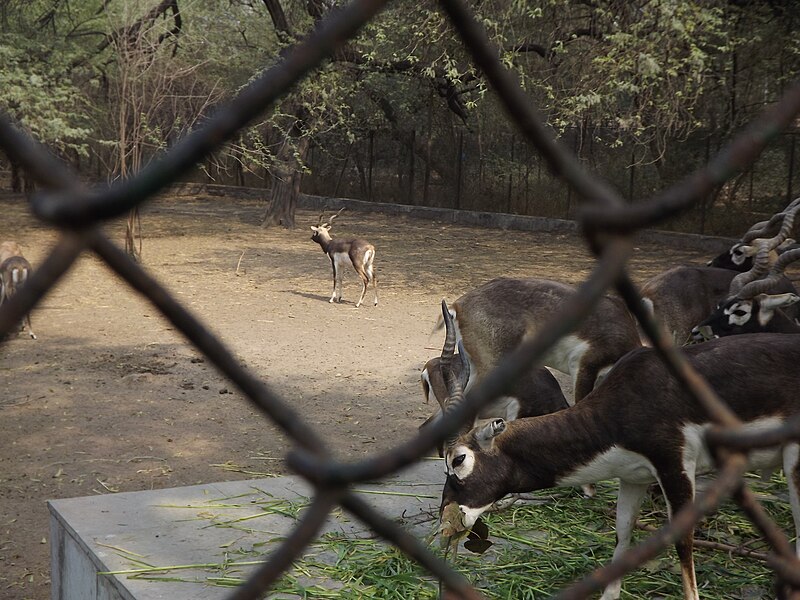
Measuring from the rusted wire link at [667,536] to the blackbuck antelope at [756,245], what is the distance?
5.55m

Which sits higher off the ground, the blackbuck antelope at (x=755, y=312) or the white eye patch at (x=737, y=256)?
the white eye patch at (x=737, y=256)

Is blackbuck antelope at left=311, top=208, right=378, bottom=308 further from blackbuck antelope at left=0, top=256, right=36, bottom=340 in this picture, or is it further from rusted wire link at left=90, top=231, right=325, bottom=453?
rusted wire link at left=90, top=231, right=325, bottom=453

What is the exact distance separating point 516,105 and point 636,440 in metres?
3.08

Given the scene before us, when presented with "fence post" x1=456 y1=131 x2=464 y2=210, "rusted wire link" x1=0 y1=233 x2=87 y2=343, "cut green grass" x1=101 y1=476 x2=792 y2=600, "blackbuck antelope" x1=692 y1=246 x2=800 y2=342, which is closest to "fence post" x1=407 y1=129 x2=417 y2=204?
"fence post" x1=456 y1=131 x2=464 y2=210

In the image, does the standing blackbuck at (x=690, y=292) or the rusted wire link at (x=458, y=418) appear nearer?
the rusted wire link at (x=458, y=418)

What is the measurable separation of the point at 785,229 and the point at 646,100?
6.76 m

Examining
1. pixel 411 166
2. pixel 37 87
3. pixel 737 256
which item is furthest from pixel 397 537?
pixel 411 166

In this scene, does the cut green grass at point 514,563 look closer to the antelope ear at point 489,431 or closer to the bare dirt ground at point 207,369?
the antelope ear at point 489,431

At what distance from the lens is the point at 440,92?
71.2 ft

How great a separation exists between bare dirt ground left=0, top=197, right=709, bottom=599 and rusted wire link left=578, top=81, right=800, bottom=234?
4.67 feet

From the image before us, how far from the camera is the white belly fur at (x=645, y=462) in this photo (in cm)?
349

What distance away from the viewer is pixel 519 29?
1578 centimetres

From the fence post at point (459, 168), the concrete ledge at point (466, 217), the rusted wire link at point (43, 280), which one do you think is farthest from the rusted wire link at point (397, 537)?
the fence post at point (459, 168)

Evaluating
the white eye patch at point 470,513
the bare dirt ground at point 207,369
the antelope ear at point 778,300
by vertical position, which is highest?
the antelope ear at point 778,300
